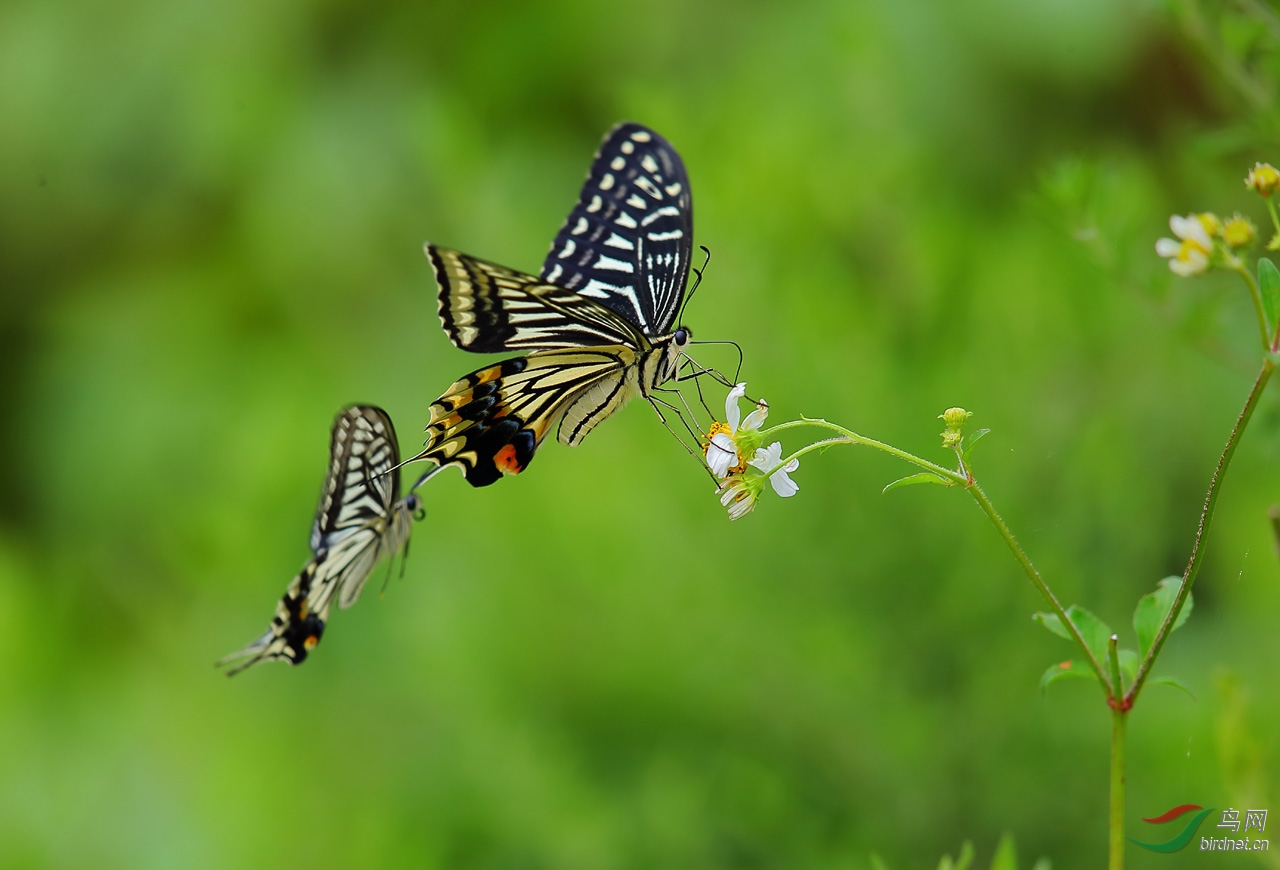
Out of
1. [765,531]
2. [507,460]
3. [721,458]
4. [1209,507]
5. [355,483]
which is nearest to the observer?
[1209,507]

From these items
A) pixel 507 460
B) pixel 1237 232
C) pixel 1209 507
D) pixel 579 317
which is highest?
pixel 579 317

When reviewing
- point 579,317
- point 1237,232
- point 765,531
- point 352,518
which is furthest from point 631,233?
point 1237,232

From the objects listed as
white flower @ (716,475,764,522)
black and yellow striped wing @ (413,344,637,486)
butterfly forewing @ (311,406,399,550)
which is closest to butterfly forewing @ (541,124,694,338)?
black and yellow striped wing @ (413,344,637,486)

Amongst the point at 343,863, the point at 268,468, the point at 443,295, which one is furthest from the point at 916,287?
the point at 343,863

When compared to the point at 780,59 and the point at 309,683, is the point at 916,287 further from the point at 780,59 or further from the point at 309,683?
the point at 309,683

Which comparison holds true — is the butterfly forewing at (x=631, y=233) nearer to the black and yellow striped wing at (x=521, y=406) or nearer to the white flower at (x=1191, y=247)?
the black and yellow striped wing at (x=521, y=406)

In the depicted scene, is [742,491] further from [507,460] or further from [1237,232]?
[1237,232]

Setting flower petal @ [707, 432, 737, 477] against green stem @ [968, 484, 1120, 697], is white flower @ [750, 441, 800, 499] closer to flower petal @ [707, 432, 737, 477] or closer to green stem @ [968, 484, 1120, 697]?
flower petal @ [707, 432, 737, 477]

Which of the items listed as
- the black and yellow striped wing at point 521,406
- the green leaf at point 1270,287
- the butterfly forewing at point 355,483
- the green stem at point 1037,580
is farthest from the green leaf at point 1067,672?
the butterfly forewing at point 355,483
